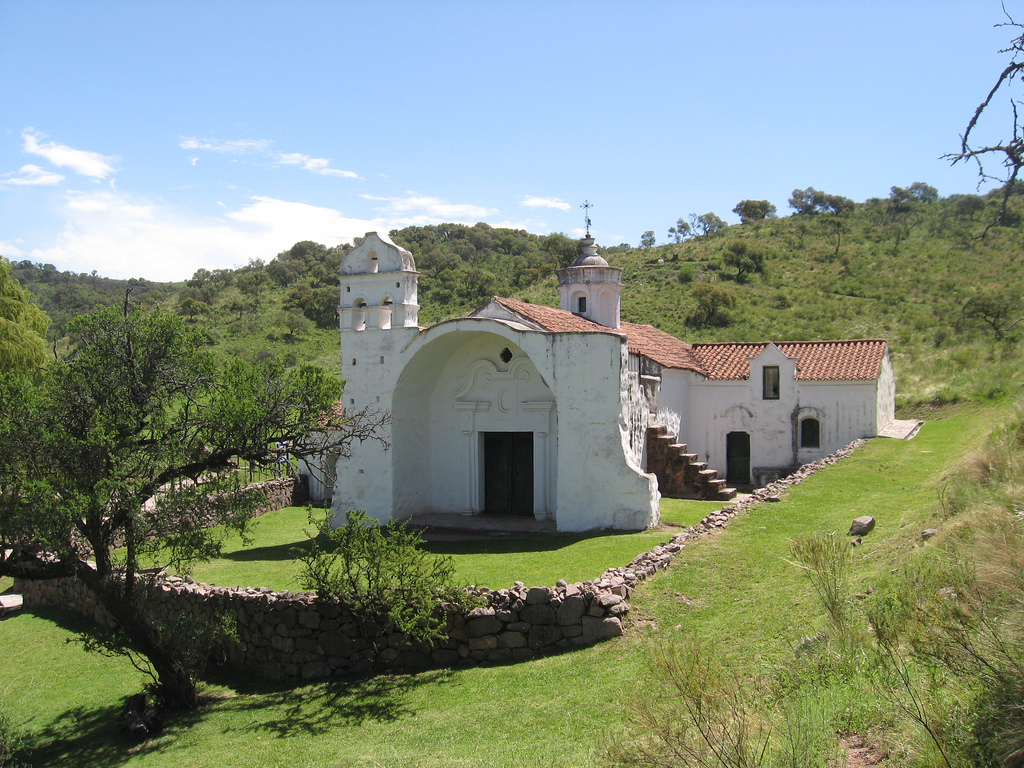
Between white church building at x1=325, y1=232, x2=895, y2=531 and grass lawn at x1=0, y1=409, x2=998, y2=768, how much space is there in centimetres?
306

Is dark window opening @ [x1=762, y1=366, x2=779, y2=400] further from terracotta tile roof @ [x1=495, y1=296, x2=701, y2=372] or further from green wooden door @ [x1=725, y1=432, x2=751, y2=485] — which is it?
terracotta tile roof @ [x1=495, y1=296, x2=701, y2=372]

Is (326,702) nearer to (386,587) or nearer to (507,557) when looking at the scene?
(386,587)

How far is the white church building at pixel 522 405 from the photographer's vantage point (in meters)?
15.0

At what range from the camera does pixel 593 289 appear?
2159cm

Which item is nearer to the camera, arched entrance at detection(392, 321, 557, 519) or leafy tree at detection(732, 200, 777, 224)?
arched entrance at detection(392, 321, 557, 519)

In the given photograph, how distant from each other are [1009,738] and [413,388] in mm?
14056

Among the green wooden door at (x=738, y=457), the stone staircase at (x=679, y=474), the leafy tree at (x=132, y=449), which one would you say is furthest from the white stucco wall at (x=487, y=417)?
the green wooden door at (x=738, y=457)

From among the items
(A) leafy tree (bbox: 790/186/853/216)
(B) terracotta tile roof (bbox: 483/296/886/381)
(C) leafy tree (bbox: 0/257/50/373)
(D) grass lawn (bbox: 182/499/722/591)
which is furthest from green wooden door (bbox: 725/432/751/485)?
(A) leafy tree (bbox: 790/186/853/216)

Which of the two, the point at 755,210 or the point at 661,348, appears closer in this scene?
the point at 661,348

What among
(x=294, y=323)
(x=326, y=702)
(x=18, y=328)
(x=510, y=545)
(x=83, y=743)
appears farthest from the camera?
(x=294, y=323)

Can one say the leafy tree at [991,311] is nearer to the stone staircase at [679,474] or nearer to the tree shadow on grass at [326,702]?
the stone staircase at [679,474]

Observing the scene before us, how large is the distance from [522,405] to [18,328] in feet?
50.7

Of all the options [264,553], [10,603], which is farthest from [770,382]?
[10,603]

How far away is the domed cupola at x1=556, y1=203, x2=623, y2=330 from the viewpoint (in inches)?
845
